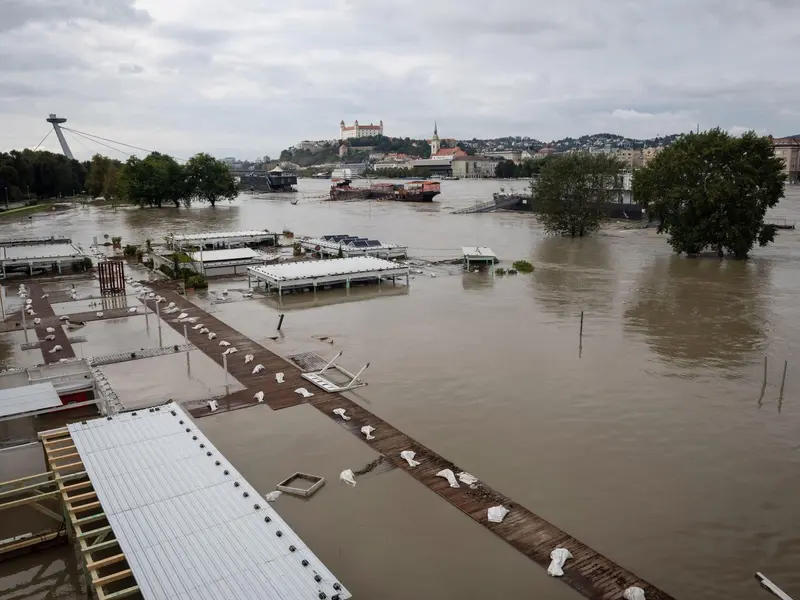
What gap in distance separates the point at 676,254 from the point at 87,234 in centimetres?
5276

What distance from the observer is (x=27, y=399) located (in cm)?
1444

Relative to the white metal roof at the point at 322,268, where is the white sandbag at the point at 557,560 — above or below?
below

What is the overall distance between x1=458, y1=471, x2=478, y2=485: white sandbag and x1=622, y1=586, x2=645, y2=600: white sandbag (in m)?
3.89

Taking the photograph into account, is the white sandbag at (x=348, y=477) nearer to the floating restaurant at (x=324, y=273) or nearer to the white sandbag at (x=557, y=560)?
the white sandbag at (x=557, y=560)

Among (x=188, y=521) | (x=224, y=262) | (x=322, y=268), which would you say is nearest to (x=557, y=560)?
(x=188, y=521)

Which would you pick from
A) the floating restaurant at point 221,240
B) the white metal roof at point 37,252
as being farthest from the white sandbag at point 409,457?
the floating restaurant at point 221,240

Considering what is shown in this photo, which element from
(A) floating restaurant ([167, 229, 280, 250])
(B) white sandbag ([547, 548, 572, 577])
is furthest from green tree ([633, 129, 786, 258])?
(B) white sandbag ([547, 548, 572, 577])

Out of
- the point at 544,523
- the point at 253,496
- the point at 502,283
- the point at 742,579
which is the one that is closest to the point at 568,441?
the point at 544,523

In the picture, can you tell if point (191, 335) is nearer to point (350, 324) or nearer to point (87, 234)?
point (350, 324)

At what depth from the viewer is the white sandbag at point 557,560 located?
10156mm

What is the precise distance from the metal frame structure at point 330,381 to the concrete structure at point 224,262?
1903 centimetres

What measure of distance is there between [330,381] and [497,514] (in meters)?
8.13

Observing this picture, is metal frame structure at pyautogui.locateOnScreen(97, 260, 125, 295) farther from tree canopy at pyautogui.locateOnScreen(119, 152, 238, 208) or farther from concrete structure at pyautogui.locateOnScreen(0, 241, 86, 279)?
tree canopy at pyautogui.locateOnScreen(119, 152, 238, 208)

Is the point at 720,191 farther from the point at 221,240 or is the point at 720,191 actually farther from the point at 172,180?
the point at 172,180
